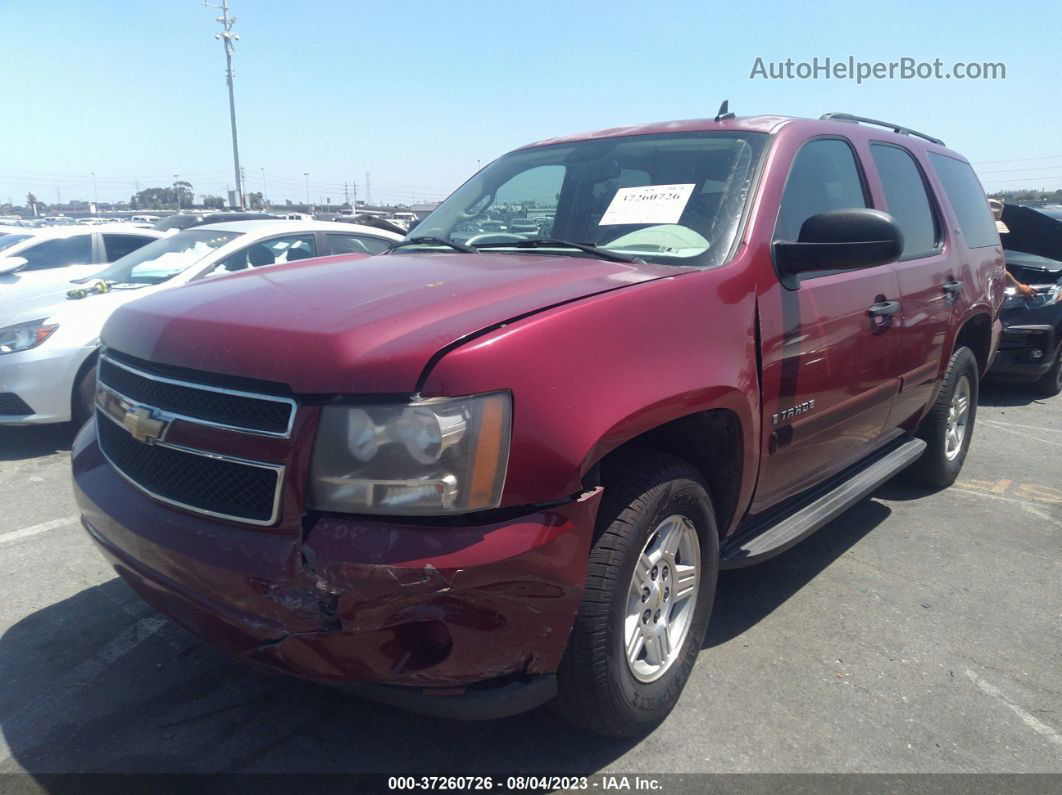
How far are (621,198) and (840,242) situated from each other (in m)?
0.83

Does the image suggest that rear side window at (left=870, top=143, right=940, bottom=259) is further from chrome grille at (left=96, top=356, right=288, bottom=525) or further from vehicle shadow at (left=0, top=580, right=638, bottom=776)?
chrome grille at (left=96, top=356, right=288, bottom=525)

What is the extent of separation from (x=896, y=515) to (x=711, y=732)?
2.52m

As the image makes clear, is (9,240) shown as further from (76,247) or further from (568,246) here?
(568,246)

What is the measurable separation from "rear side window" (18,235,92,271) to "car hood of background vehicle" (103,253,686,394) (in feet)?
23.0

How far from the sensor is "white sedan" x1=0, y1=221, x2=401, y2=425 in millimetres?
5336

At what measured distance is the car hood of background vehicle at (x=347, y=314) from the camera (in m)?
1.87

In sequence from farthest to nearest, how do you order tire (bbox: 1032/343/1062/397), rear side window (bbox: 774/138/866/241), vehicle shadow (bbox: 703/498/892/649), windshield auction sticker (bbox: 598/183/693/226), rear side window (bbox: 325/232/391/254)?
tire (bbox: 1032/343/1062/397) → rear side window (bbox: 325/232/391/254) → vehicle shadow (bbox: 703/498/892/649) → rear side window (bbox: 774/138/866/241) → windshield auction sticker (bbox: 598/183/693/226)

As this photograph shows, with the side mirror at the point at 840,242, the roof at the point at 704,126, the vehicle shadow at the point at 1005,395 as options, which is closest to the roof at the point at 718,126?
the roof at the point at 704,126

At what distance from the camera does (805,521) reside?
Result: 3098 millimetres

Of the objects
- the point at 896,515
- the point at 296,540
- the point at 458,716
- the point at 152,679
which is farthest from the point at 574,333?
the point at 896,515

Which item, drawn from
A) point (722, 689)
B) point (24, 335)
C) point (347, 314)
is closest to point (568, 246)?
point (347, 314)

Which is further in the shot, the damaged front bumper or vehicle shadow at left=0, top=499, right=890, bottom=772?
vehicle shadow at left=0, top=499, right=890, bottom=772

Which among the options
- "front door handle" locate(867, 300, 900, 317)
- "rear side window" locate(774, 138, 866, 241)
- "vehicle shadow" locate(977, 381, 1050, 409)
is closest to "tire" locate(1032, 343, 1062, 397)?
"vehicle shadow" locate(977, 381, 1050, 409)

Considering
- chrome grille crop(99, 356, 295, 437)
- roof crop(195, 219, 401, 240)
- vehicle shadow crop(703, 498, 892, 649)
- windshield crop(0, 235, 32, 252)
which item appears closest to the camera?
chrome grille crop(99, 356, 295, 437)
